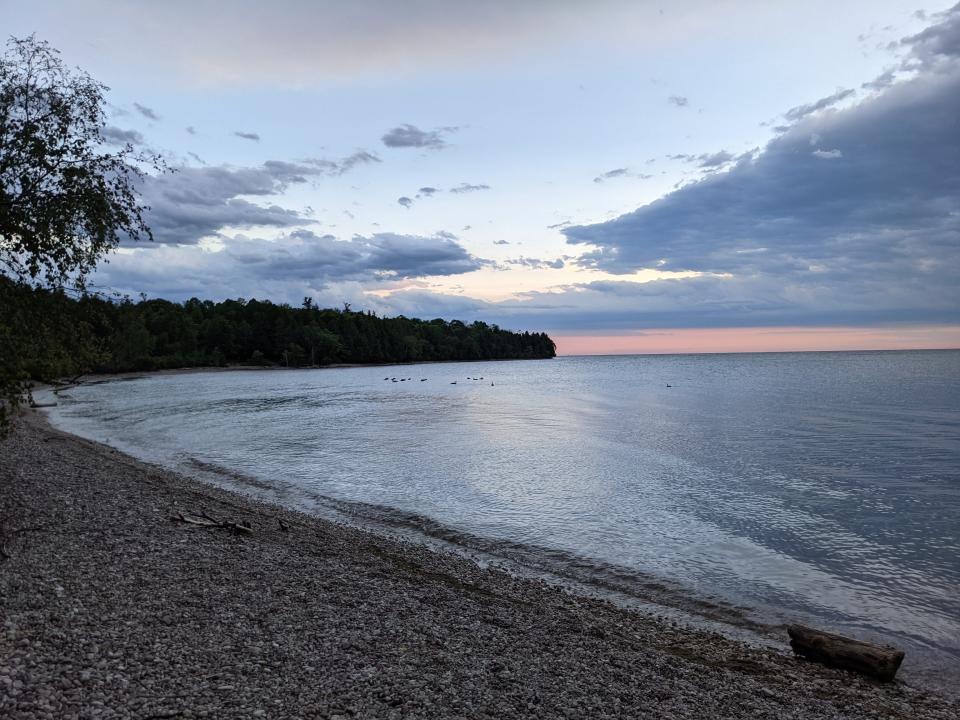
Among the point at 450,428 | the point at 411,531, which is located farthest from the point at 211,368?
the point at 411,531

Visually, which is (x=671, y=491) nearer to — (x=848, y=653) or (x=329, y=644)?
(x=848, y=653)

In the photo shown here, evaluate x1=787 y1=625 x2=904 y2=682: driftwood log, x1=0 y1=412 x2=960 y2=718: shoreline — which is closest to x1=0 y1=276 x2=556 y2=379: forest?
x1=0 y1=412 x2=960 y2=718: shoreline

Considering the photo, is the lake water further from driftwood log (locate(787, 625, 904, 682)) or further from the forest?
the forest

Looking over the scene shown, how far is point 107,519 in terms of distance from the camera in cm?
1411

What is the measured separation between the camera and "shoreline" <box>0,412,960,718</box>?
6672 millimetres

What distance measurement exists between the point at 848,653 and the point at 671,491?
14752 mm

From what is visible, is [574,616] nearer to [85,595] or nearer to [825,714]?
[825,714]

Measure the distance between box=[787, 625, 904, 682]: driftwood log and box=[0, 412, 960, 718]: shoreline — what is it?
0.76 ft

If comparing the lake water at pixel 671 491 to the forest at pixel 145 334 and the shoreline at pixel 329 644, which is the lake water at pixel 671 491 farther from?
the forest at pixel 145 334

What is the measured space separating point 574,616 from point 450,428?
34869mm

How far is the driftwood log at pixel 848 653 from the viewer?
9.09 meters

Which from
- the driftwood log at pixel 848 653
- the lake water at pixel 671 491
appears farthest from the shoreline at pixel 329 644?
the lake water at pixel 671 491

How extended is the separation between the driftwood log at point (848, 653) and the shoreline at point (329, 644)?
0.23 m

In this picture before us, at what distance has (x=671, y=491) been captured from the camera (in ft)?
78.6
